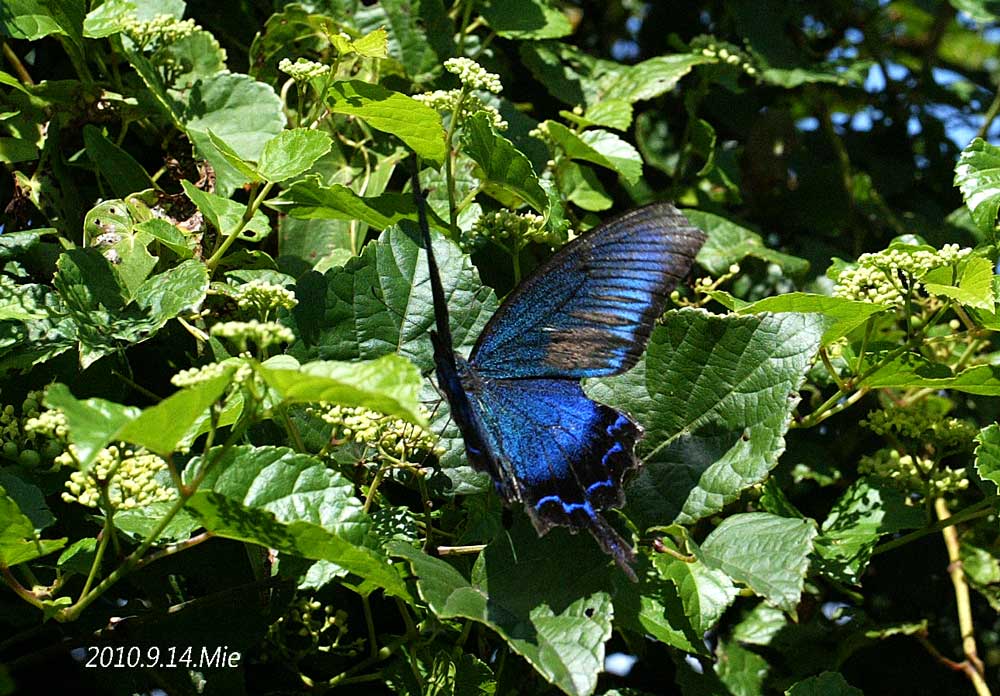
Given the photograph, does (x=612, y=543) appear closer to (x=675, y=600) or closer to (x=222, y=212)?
(x=675, y=600)

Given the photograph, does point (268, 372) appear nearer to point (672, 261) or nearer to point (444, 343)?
point (444, 343)

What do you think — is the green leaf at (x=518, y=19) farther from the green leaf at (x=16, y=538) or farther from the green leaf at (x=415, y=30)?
the green leaf at (x=16, y=538)

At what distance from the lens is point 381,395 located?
0.97 meters

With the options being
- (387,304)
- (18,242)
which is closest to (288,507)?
(387,304)

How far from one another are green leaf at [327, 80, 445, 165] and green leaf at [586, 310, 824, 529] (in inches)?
18.3

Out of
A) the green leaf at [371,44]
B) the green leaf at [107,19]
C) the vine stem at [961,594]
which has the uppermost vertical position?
the green leaf at [107,19]

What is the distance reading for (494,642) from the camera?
1.72 metres

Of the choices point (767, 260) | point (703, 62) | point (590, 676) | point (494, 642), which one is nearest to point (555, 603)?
point (590, 676)

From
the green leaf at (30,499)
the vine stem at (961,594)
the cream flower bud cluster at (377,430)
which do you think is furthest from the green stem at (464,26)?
the vine stem at (961,594)

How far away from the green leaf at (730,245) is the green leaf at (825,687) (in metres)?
0.86

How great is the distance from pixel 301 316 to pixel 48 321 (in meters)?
0.35

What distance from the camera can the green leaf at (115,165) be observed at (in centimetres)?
170

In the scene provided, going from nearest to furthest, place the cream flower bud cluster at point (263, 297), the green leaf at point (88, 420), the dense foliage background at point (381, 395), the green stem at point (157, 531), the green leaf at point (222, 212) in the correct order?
the green leaf at point (88, 420) → the green stem at point (157, 531) → the dense foliage background at point (381, 395) → the cream flower bud cluster at point (263, 297) → the green leaf at point (222, 212)

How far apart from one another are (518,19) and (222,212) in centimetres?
85
